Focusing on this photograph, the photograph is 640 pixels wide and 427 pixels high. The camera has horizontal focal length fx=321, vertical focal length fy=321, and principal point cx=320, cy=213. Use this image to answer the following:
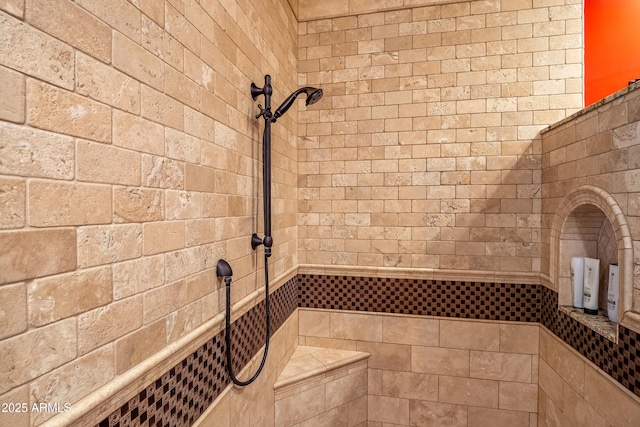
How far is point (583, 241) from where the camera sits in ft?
6.89

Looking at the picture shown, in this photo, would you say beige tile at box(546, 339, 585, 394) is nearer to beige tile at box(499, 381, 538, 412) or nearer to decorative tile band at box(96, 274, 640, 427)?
decorative tile band at box(96, 274, 640, 427)

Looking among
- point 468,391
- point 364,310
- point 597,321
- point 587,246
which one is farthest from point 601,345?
point 364,310

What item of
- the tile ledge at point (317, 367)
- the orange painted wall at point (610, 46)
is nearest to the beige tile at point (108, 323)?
the tile ledge at point (317, 367)

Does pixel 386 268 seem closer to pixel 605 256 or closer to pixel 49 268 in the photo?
pixel 605 256

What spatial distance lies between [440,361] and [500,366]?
43cm

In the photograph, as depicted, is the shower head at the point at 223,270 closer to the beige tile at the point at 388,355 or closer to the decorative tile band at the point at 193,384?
the decorative tile band at the point at 193,384

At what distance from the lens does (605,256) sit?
6.58 feet

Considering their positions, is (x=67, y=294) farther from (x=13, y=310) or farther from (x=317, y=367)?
(x=317, y=367)

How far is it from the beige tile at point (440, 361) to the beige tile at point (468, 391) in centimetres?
6

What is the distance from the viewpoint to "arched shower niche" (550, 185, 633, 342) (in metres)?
1.81

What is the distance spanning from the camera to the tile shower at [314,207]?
0.75m

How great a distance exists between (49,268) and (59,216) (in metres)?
0.12

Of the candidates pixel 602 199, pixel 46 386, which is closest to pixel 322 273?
pixel 602 199

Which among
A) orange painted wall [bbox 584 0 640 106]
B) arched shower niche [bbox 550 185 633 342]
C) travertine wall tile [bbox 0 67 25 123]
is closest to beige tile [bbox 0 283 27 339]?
travertine wall tile [bbox 0 67 25 123]
